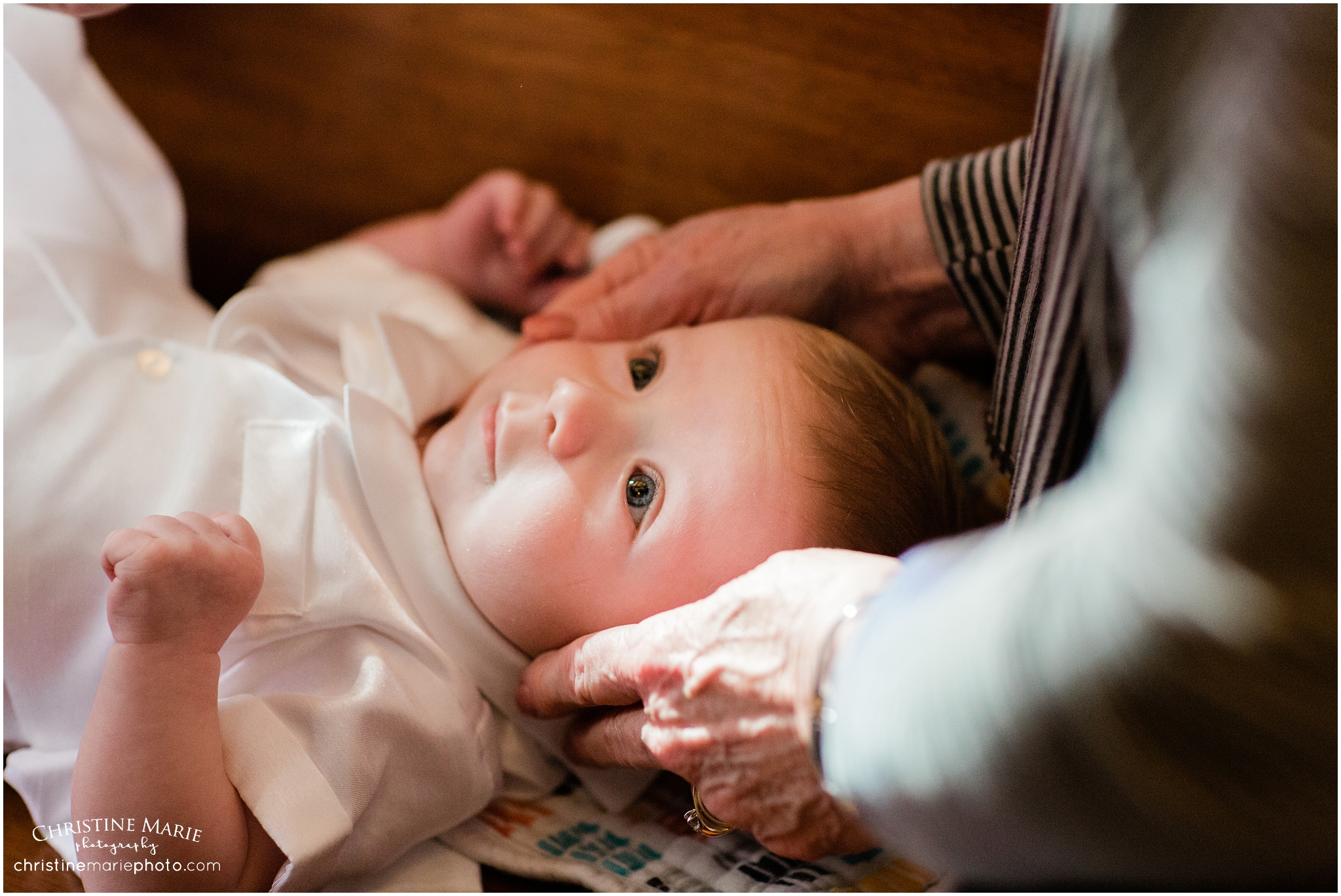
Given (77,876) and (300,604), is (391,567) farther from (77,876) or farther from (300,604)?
(77,876)

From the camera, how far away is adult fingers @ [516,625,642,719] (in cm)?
66

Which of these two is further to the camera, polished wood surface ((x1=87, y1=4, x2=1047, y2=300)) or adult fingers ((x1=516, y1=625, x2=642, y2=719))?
polished wood surface ((x1=87, y1=4, x2=1047, y2=300))

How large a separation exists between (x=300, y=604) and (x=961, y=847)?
22.1 inches

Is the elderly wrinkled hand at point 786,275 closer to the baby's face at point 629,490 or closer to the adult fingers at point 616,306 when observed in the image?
the adult fingers at point 616,306

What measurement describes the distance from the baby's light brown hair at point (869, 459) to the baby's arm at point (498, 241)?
47 cm

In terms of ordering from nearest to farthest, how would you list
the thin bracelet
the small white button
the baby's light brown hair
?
the thin bracelet
the baby's light brown hair
the small white button

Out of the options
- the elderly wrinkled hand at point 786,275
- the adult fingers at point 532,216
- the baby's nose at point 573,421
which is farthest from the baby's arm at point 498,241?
the baby's nose at point 573,421

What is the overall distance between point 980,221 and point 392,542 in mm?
650

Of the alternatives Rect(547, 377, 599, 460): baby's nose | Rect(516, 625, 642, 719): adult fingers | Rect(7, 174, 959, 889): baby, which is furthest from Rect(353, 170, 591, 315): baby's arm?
Rect(516, 625, 642, 719): adult fingers

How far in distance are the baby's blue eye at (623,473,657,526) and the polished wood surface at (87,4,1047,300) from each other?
22.3 inches

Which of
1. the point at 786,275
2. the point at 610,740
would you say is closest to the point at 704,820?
the point at 610,740

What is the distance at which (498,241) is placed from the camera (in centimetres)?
124

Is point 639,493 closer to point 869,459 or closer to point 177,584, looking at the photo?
point 869,459

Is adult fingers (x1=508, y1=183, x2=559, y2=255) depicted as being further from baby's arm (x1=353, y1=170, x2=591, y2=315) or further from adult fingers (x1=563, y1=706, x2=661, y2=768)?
adult fingers (x1=563, y1=706, x2=661, y2=768)
